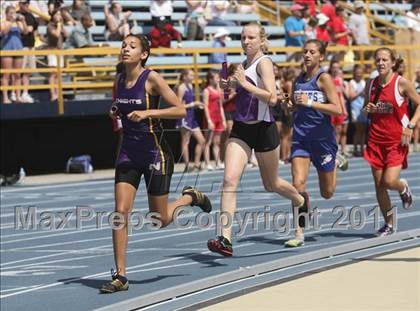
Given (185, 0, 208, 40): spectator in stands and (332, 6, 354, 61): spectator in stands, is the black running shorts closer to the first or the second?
(185, 0, 208, 40): spectator in stands

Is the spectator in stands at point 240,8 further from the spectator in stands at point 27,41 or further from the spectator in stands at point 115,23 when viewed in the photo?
the spectator in stands at point 27,41

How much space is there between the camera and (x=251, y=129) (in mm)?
11266

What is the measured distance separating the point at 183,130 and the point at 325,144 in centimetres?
1035

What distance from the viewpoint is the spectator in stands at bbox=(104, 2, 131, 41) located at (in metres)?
25.6

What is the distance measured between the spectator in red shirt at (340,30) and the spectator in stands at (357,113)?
2.57 metres

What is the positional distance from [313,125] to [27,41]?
11.8m

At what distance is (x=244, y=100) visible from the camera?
1132 centimetres

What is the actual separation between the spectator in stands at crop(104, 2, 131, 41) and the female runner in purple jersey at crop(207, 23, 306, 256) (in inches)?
569

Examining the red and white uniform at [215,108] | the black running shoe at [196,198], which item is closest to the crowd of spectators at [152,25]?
the red and white uniform at [215,108]

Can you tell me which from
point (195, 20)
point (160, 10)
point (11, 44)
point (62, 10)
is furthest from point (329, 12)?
point (11, 44)

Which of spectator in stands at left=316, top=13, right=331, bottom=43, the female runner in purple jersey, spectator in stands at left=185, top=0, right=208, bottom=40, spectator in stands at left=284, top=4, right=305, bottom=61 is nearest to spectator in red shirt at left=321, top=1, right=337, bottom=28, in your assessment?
spectator in stands at left=316, top=13, right=331, bottom=43

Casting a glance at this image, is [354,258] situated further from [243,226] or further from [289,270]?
[243,226]

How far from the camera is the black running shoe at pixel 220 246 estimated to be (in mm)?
10938

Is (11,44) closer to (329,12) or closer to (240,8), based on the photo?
(329,12)
